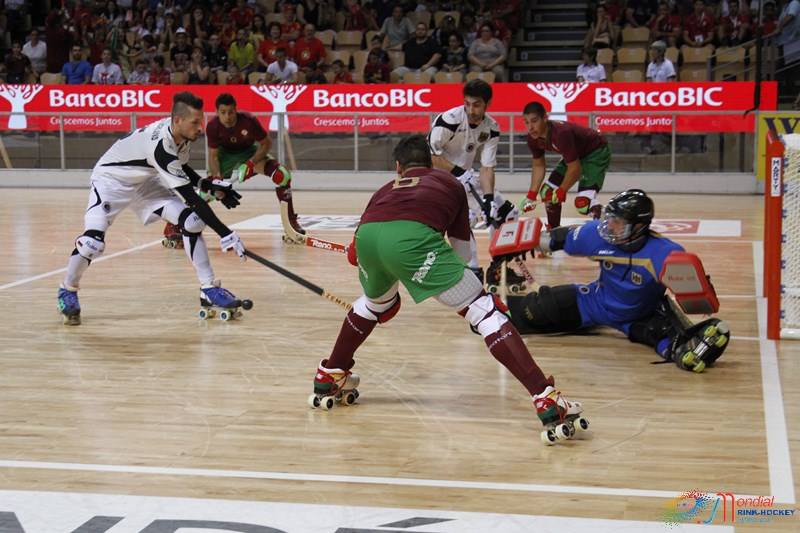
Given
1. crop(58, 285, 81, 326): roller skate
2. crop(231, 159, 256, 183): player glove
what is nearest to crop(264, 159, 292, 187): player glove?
crop(231, 159, 256, 183): player glove

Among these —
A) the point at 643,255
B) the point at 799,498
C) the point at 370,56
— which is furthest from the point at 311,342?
the point at 370,56

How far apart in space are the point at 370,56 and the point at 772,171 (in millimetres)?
13701

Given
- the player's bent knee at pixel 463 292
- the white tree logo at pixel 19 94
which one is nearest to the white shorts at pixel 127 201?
the player's bent knee at pixel 463 292

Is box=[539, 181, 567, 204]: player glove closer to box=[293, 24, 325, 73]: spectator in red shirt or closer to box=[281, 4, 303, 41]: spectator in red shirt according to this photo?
box=[293, 24, 325, 73]: spectator in red shirt

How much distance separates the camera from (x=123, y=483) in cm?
527

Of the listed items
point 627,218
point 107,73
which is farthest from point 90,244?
point 107,73

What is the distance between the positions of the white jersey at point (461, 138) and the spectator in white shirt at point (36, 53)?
15.7 metres

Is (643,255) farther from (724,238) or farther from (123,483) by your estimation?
(724,238)

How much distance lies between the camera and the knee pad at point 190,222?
29.5 feet

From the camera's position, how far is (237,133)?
1348cm

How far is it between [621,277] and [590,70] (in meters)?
12.9

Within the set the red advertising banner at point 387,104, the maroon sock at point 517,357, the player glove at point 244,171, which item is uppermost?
the red advertising banner at point 387,104

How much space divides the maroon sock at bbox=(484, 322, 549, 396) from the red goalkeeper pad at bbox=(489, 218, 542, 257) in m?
1.45

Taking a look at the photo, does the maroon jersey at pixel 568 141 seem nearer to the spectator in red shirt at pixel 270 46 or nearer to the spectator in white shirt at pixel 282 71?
the spectator in white shirt at pixel 282 71
